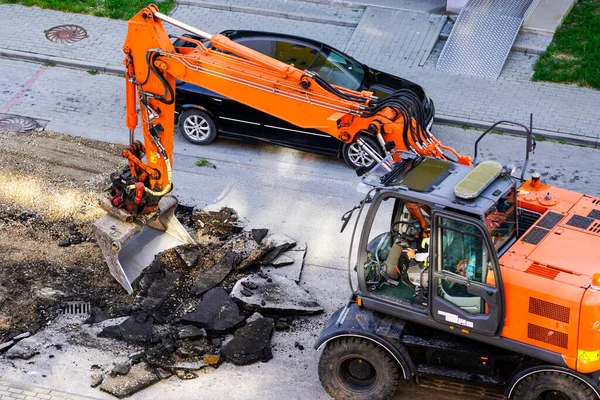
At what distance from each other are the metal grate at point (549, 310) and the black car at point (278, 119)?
613 centimetres

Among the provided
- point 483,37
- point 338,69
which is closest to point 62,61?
point 338,69

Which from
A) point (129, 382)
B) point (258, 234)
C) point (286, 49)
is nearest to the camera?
point (129, 382)

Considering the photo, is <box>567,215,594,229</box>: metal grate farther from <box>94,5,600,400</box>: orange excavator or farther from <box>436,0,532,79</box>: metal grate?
<box>436,0,532,79</box>: metal grate

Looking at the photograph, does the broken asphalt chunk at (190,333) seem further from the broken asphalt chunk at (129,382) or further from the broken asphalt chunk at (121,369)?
the broken asphalt chunk at (121,369)

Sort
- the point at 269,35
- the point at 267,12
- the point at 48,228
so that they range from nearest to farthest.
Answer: the point at 48,228
the point at 269,35
the point at 267,12

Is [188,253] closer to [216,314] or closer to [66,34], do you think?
[216,314]

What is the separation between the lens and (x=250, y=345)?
1119 cm

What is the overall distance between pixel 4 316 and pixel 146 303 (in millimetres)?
1705

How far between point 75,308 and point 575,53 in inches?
435

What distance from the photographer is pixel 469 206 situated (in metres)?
9.27

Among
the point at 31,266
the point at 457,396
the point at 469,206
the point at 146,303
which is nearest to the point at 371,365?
the point at 457,396

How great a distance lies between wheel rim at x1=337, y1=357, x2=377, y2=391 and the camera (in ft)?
34.0

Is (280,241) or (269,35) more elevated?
(269,35)

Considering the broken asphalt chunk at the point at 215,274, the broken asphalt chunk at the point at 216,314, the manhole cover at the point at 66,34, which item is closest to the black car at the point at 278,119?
the broken asphalt chunk at the point at 215,274
